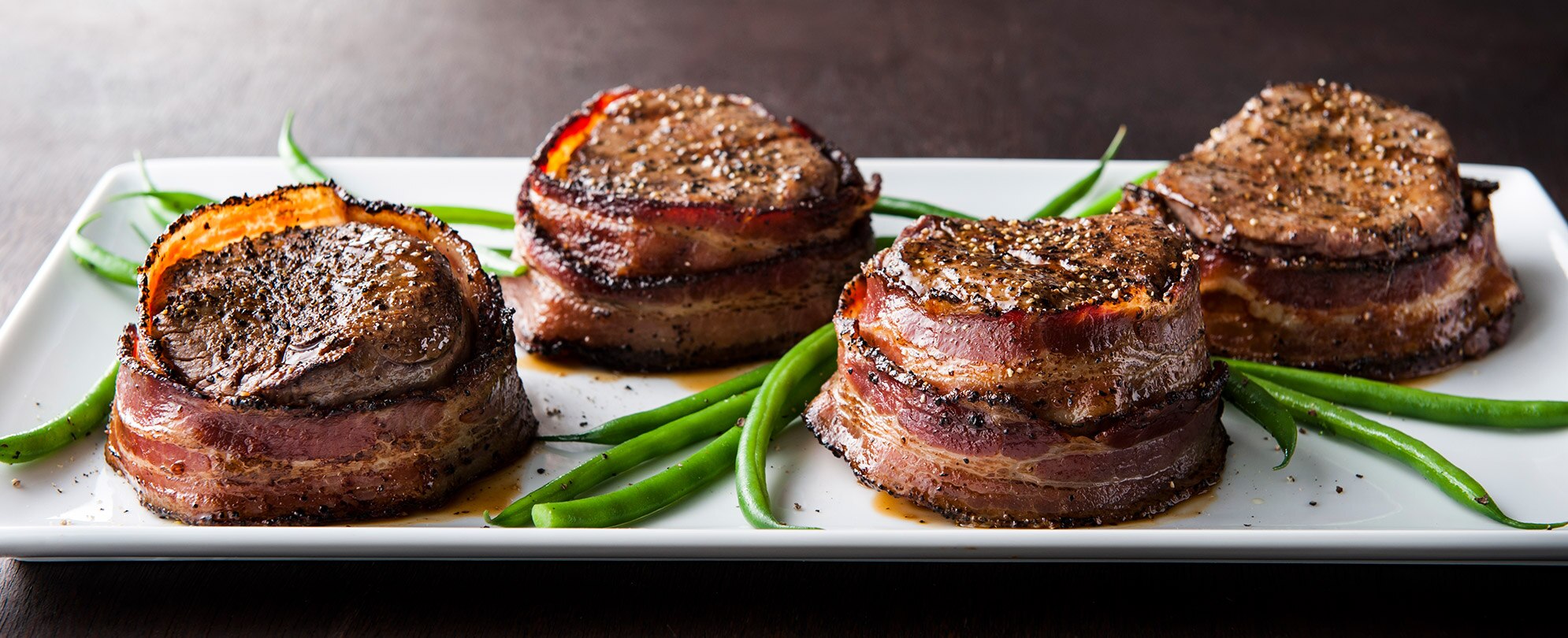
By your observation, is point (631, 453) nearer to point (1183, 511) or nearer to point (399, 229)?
point (399, 229)

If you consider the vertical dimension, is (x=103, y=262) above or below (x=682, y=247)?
below

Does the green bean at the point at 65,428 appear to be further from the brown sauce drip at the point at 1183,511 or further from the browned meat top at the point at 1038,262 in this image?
the brown sauce drip at the point at 1183,511

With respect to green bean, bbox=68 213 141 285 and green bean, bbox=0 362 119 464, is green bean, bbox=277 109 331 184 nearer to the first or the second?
green bean, bbox=68 213 141 285

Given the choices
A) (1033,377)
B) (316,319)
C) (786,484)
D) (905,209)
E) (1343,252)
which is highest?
(1343,252)

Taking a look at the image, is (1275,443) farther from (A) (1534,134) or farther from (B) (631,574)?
(A) (1534,134)

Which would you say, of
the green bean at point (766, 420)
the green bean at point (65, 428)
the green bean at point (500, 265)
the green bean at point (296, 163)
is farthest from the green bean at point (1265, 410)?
the green bean at point (296, 163)

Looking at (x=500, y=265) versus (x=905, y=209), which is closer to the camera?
(x=500, y=265)

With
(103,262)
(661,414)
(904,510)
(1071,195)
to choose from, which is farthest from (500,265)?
(1071,195)
